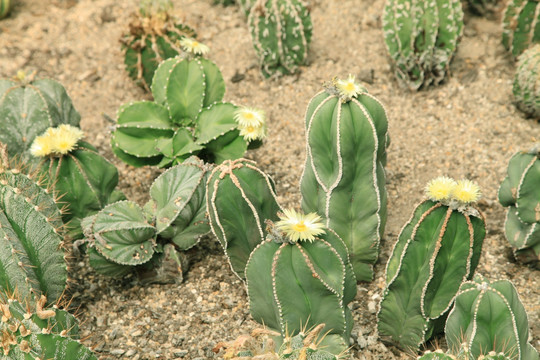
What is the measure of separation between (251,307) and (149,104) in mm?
1302

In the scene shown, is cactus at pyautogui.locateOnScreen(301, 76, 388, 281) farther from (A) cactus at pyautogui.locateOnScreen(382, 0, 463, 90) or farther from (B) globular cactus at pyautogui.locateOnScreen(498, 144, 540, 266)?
(A) cactus at pyautogui.locateOnScreen(382, 0, 463, 90)

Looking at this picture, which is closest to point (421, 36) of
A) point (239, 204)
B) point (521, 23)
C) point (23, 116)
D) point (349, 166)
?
point (521, 23)

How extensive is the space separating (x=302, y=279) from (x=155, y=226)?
3.03 feet

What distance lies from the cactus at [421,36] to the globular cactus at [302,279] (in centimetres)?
185

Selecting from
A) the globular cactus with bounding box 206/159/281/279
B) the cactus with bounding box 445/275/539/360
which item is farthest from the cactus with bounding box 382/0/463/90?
the cactus with bounding box 445/275/539/360

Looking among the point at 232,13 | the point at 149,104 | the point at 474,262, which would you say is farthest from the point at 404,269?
the point at 232,13

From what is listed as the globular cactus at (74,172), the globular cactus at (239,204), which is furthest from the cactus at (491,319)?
the globular cactus at (74,172)

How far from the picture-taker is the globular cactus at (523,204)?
9.59 ft

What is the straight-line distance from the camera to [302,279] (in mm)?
2381

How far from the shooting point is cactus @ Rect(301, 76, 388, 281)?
2.69 metres

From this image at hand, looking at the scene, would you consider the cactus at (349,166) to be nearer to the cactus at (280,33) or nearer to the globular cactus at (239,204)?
the globular cactus at (239,204)

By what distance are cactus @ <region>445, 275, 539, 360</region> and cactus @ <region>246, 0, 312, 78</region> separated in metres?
2.17

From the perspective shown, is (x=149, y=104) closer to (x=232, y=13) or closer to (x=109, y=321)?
(x=109, y=321)

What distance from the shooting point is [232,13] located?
4.85 metres
